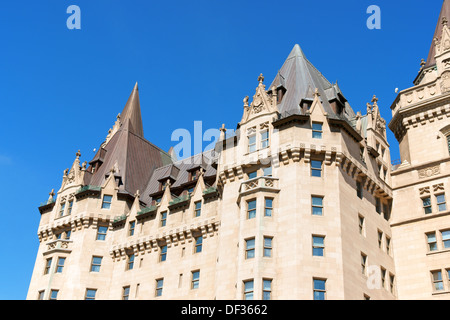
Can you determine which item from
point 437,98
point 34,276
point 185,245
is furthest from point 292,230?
point 34,276

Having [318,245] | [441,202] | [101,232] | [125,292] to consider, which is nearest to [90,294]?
[125,292]

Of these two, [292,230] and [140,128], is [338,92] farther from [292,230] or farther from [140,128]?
[140,128]

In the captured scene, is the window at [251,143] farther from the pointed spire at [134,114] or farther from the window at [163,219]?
the pointed spire at [134,114]

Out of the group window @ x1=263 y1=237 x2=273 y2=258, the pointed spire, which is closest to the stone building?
window @ x1=263 y1=237 x2=273 y2=258

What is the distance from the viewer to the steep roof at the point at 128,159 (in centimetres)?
5791

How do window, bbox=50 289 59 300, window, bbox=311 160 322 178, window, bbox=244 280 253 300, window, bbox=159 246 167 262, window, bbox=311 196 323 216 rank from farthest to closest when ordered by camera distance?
window, bbox=50 289 59 300 < window, bbox=159 246 167 262 < window, bbox=311 160 322 178 < window, bbox=311 196 323 216 < window, bbox=244 280 253 300

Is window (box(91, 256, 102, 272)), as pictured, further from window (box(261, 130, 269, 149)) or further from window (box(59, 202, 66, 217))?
window (box(261, 130, 269, 149))

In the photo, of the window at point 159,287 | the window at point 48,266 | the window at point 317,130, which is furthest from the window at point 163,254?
the window at point 317,130

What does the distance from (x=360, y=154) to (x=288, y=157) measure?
7.42m

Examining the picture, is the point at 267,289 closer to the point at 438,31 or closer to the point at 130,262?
the point at 130,262

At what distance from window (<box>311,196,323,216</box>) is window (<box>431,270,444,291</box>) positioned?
1016 cm

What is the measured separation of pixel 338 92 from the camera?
4781cm

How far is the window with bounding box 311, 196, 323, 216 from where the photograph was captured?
38750 mm

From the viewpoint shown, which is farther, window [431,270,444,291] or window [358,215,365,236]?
window [358,215,365,236]
